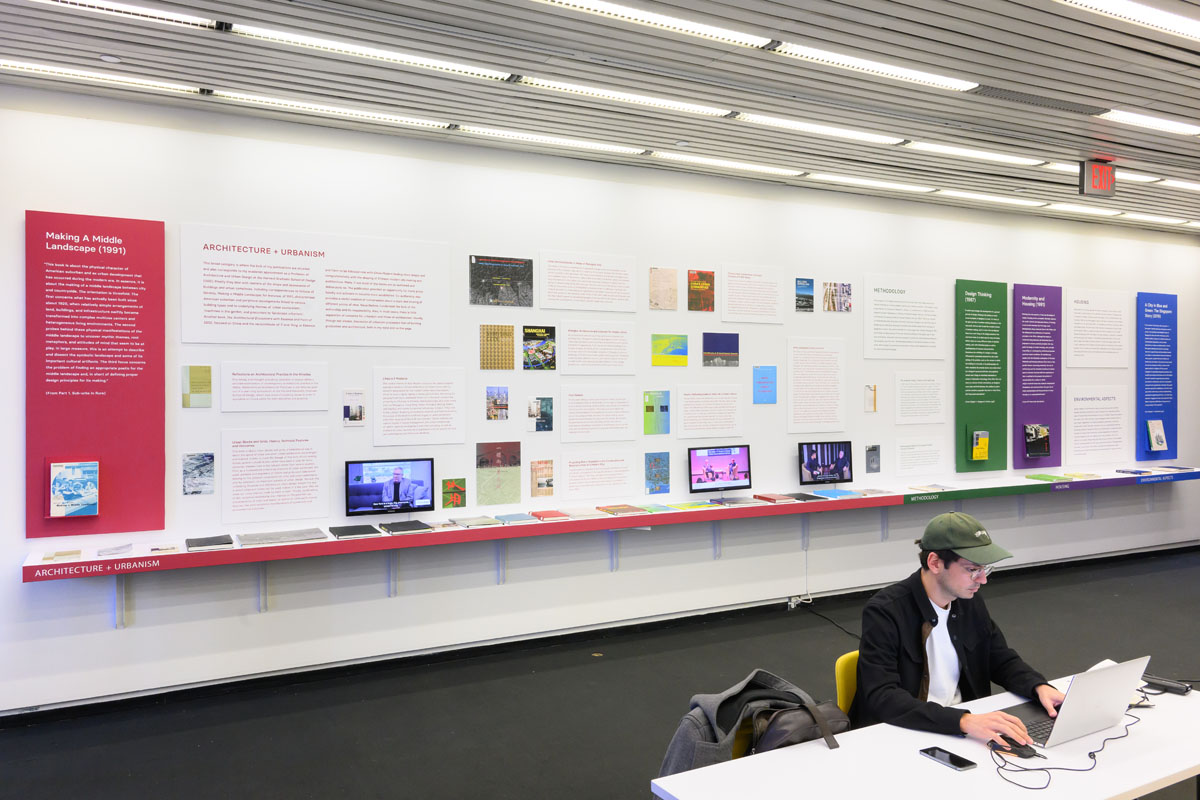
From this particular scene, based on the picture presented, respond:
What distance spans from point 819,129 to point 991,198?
292 cm

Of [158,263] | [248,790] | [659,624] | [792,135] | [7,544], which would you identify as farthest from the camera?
[659,624]

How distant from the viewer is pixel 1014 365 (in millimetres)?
7789

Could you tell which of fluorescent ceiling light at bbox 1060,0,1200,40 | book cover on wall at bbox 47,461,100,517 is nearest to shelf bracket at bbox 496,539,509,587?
book cover on wall at bbox 47,461,100,517

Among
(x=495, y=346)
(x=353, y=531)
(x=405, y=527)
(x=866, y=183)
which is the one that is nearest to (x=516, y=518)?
(x=405, y=527)

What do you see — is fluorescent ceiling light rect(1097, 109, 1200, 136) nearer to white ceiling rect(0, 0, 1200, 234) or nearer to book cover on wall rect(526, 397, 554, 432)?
white ceiling rect(0, 0, 1200, 234)

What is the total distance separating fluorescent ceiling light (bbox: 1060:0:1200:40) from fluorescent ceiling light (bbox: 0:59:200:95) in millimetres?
4484

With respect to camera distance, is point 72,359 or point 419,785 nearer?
point 419,785

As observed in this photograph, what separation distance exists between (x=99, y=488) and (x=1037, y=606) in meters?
7.06

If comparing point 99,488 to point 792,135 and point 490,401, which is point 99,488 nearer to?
point 490,401

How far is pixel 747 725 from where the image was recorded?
2.43 metres

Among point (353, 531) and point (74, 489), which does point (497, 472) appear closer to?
point (353, 531)

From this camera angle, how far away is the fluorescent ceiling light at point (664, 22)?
3486 mm

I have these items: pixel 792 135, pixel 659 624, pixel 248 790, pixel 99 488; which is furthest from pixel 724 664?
pixel 99 488

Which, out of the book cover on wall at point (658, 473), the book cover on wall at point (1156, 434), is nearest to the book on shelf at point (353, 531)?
the book cover on wall at point (658, 473)
